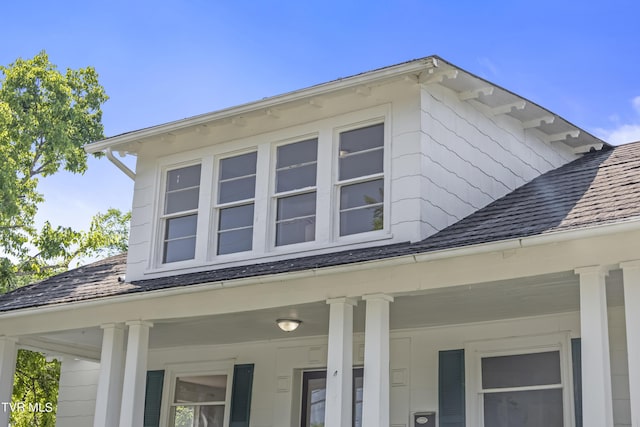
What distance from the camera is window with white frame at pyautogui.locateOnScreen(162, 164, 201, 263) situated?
11422 millimetres

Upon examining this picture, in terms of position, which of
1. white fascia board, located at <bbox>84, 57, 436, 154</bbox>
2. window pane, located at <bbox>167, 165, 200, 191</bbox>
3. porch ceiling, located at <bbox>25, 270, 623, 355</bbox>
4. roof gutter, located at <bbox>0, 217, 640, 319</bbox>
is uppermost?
white fascia board, located at <bbox>84, 57, 436, 154</bbox>

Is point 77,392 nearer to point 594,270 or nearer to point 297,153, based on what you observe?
point 297,153

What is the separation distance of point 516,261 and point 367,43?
13.6 metres

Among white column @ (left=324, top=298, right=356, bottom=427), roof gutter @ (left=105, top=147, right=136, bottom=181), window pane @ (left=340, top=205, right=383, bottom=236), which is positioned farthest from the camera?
roof gutter @ (left=105, top=147, right=136, bottom=181)

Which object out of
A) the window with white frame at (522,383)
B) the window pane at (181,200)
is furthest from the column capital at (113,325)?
the window with white frame at (522,383)

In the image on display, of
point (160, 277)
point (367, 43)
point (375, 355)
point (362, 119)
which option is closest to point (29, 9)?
point (367, 43)

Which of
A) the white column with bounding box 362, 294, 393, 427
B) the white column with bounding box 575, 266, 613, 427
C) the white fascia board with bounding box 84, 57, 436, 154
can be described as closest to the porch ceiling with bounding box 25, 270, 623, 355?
the white column with bounding box 575, 266, 613, 427

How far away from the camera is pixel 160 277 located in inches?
443

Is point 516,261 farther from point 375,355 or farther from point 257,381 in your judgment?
point 257,381

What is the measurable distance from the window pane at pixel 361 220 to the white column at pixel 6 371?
183 inches

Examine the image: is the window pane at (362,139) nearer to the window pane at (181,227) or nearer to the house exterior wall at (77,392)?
the window pane at (181,227)

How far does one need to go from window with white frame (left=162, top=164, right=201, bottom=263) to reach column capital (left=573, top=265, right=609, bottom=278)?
5.36m

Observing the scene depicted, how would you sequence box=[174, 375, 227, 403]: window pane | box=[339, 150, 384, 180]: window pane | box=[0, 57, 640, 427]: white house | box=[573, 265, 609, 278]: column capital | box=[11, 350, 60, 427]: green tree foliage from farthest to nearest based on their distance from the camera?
box=[11, 350, 60, 427]: green tree foliage → box=[174, 375, 227, 403]: window pane → box=[339, 150, 384, 180]: window pane → box=[0, 57, 640, 427]: white house → box=[573, 265, 609, 278]: column capital

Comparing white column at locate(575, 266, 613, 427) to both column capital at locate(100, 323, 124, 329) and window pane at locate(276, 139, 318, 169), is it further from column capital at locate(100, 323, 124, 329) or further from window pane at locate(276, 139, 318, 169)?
column capital at locate(100, 323, 124, 329)
